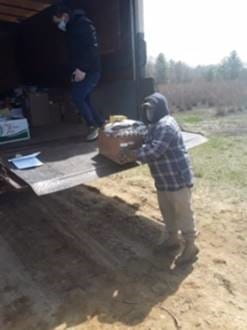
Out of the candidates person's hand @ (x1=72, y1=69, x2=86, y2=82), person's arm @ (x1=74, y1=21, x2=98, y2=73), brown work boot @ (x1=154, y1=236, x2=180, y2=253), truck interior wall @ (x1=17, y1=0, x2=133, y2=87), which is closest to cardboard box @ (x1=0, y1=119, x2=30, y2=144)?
person's hand @ (x1=72, y1=69, x2=86, y2=82)

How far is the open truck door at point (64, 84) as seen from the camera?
3478 millimetres

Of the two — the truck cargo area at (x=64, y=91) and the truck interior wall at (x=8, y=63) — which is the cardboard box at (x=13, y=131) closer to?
the truck cargo area at (x=64, y=91)

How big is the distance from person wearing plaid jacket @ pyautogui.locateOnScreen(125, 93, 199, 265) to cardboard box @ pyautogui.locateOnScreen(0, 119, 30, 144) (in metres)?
1.84

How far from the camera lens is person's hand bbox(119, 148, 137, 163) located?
11.4 feet

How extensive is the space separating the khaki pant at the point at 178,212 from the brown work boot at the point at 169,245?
6cm

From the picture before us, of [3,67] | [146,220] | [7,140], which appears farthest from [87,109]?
[3,67]

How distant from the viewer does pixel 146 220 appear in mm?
4355

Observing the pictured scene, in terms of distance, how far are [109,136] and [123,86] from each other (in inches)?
58.9

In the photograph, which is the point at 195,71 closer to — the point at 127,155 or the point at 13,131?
the point at 13,131

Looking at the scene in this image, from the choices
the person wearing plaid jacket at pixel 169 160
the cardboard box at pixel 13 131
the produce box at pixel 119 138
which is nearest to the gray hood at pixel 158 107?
the person wearing plaid jacket at pixel 169 160

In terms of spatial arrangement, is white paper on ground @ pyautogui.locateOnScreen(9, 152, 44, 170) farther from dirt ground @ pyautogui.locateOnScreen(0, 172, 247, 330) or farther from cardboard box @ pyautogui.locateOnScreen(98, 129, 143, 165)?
dirt ground @ pyautogui.locateOnScreen(0, 172, 247, 330)

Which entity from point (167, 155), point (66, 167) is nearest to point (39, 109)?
point (66, 167)

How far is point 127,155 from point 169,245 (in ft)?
3.03

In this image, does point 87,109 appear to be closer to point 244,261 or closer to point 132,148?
point 132,148
